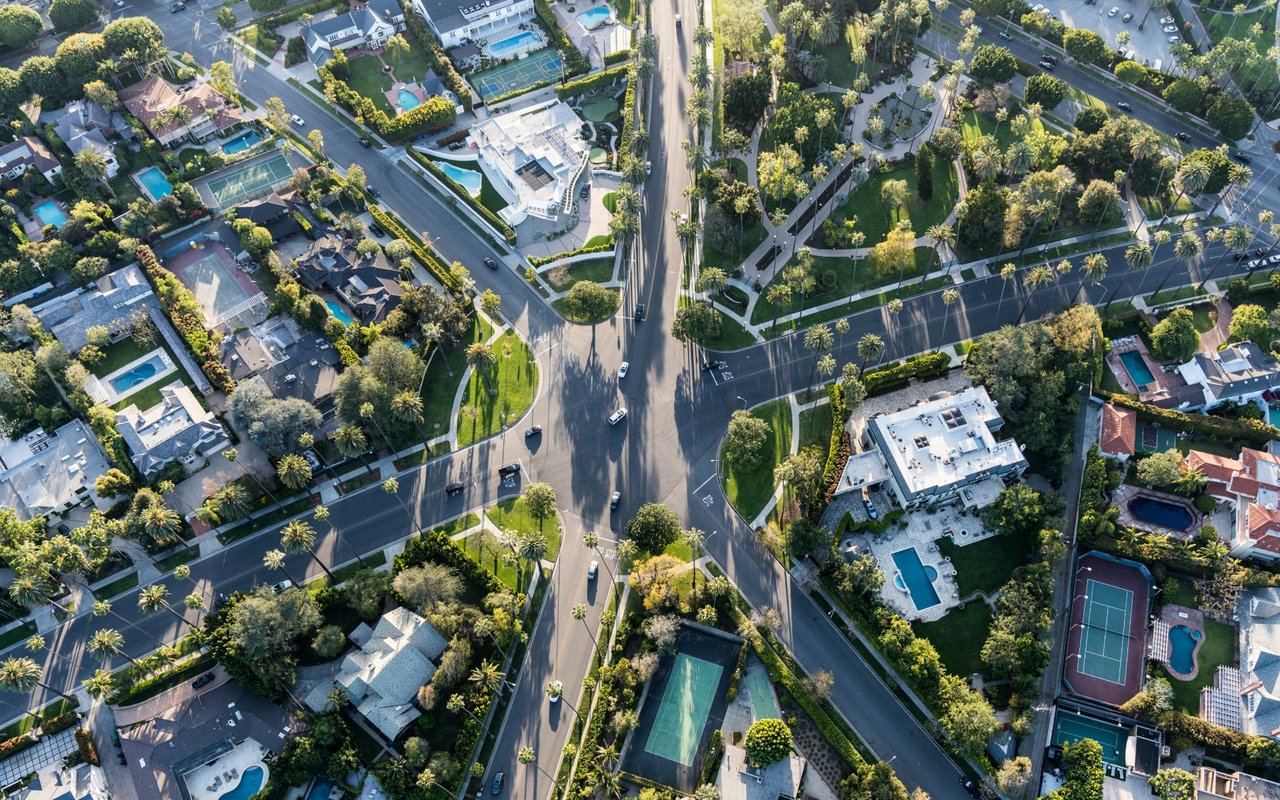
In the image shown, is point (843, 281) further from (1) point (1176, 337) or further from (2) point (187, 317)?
(2) point (187, 317)

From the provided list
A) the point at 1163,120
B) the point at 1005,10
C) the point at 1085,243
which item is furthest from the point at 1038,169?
the point at 1005,10

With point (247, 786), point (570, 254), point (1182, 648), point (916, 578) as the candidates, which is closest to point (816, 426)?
point (916, 578)

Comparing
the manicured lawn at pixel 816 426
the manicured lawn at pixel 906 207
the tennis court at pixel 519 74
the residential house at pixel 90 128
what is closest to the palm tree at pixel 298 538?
the manicured lawn at pixel 816 426

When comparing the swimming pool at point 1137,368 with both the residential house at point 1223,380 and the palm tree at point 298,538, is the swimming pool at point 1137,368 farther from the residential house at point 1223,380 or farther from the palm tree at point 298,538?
the palm tree at point 298,538

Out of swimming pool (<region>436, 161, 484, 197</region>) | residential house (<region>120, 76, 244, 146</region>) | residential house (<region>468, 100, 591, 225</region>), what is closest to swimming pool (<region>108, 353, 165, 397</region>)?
residential house (<region>120, 76, 244, 146</region>)

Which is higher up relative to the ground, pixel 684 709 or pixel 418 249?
pixel 418 249

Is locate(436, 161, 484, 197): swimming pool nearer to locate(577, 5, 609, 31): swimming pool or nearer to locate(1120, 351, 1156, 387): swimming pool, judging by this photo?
locate(577, 5, 609, 31): swimming pool
